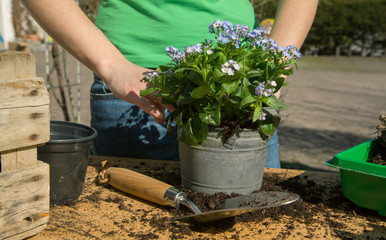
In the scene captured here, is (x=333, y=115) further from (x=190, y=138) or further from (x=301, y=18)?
(x=190, y=138)

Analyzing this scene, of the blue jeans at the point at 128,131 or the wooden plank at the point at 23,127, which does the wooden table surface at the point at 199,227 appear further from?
the blue jeans at the point at 128,131

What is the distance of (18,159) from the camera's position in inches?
41.5

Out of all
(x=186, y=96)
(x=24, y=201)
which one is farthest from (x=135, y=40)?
(x=24, y=201)

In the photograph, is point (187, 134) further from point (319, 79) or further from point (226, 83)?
point (319, 79)

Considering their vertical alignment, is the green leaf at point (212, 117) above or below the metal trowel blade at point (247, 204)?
above

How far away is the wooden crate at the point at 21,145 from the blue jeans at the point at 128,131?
73cm

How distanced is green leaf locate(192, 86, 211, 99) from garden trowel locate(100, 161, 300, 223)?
0.29m

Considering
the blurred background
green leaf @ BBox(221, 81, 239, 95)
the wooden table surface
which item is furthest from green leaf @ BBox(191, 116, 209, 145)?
the blurred background

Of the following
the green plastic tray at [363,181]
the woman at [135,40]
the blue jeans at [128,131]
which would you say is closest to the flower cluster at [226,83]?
the woman at [135,40]

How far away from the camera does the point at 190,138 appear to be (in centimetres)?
122

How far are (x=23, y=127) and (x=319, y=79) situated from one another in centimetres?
1044

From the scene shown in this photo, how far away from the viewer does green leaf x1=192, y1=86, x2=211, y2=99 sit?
1.13 metres

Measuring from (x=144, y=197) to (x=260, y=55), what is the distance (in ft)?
1.87

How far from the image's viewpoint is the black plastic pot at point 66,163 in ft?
3.94
